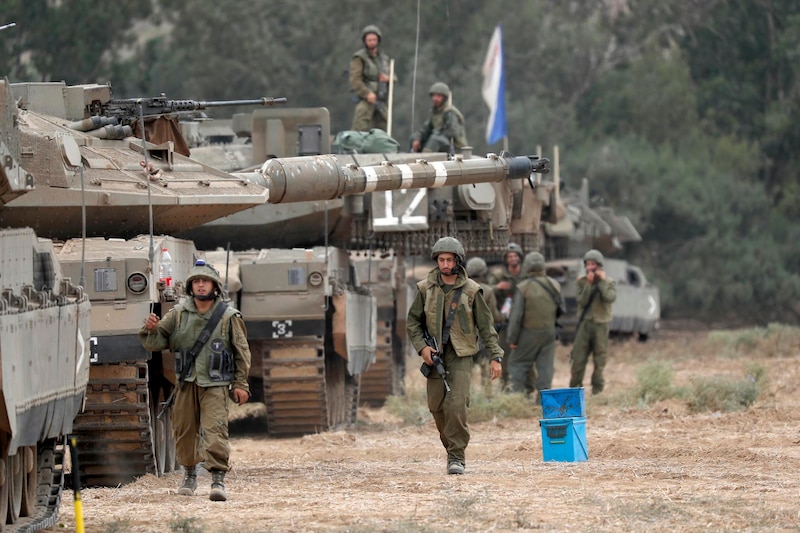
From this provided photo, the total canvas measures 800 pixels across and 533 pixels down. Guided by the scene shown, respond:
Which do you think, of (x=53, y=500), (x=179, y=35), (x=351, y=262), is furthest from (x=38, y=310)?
(x=179, y=35)

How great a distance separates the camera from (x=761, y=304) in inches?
1613

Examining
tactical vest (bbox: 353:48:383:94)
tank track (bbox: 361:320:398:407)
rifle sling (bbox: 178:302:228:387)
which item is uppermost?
tactical vest (bbox: 353:48:383:94)

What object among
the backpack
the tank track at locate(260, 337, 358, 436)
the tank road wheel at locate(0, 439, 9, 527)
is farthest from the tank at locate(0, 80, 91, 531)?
the backpack

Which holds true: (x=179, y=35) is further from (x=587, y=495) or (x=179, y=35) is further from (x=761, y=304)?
(x=587, y=495)

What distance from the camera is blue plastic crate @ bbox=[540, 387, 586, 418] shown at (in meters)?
13.1

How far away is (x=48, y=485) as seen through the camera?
961 centimetres

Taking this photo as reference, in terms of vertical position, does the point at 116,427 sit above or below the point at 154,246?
below

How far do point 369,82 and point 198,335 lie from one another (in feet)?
35.3

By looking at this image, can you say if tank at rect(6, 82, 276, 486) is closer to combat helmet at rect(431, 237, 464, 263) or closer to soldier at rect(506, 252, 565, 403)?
combat helmet at rect(431, 237, 464, 263)

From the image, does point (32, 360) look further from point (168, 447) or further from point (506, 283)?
point (506, 283)

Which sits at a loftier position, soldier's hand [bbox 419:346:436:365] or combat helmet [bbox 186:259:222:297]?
combat helmet [bbox 186:259:222:297]

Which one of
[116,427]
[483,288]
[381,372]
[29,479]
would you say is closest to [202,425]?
[29,479]

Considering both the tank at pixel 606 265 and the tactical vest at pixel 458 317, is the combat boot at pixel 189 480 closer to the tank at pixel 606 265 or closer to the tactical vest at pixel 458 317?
the tactical vest at pixel 458 317

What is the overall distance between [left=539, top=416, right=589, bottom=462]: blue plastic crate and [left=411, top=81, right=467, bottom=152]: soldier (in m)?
7.58
